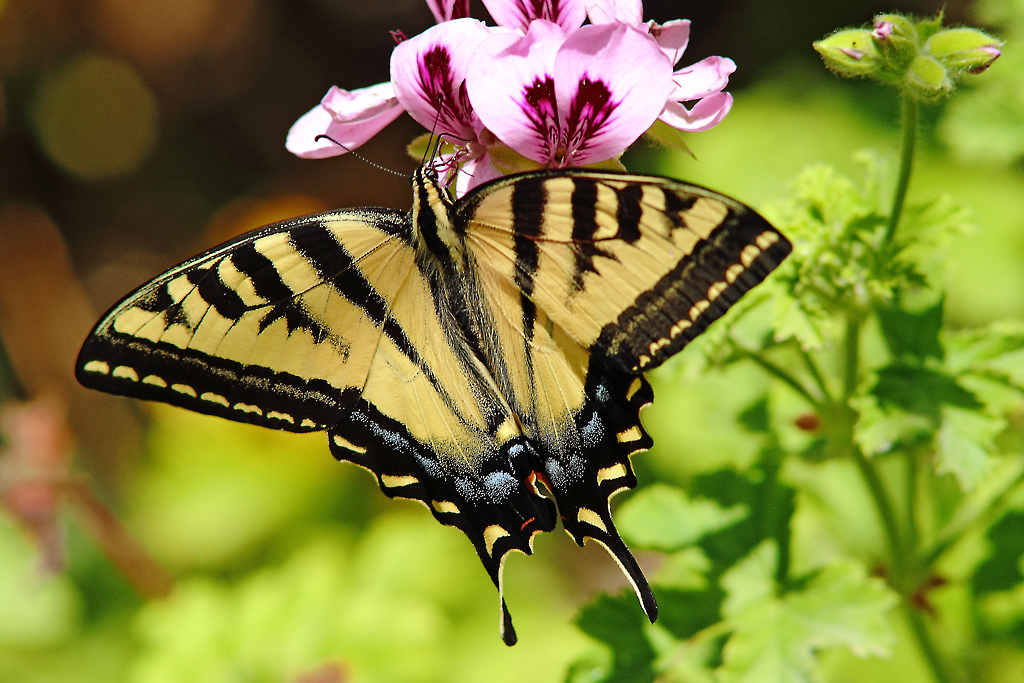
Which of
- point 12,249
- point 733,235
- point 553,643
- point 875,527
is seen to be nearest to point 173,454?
point 12,249

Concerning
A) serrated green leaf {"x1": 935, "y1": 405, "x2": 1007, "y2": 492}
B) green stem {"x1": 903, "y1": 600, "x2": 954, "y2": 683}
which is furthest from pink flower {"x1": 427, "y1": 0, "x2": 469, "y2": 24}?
→ green stem {"x1": 903, "y1": 600, "x2": 954, "y2": 683}

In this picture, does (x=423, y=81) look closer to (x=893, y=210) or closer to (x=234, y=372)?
(x=234, y=372)

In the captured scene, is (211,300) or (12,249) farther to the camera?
(12,249)

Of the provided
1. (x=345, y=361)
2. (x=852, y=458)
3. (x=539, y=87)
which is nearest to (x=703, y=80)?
(x=539, y=87)

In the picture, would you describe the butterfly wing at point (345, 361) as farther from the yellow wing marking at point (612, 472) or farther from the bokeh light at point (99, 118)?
the bokeh light at point (99, 118)

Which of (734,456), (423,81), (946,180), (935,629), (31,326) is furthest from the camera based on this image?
(31,326)

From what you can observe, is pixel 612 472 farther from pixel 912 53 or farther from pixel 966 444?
pixel 912 53
